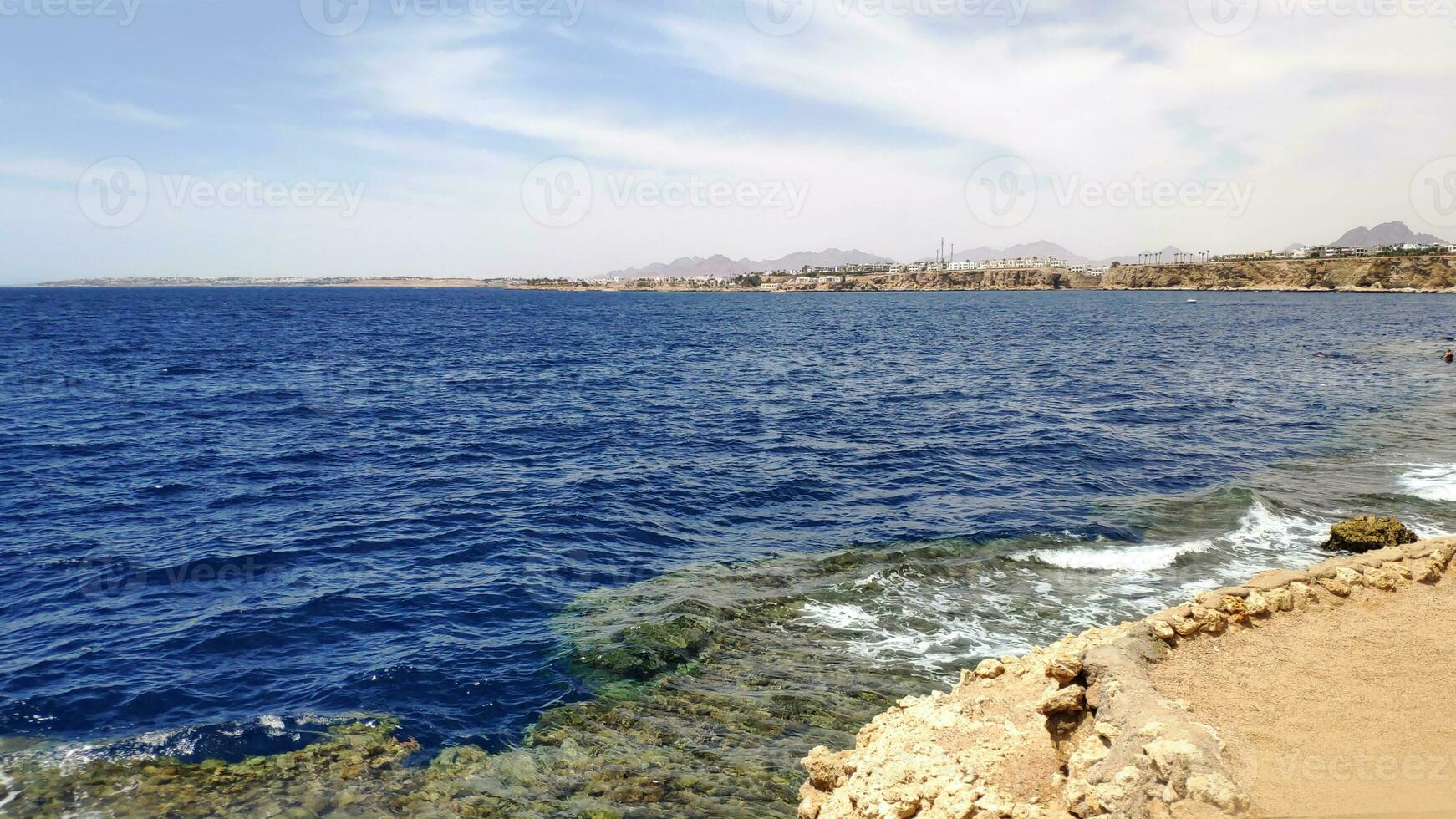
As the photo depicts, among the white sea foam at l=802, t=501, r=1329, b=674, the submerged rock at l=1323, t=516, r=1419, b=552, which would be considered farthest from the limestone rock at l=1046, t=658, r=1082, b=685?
the submerged rock at l=1323, t=516, r=1419, b=552

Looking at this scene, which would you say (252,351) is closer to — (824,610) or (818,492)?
(818,492)

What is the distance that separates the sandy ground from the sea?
5.25 meters

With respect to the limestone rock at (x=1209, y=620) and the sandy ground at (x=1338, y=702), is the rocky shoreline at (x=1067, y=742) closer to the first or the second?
the limestone rock at (x=1209, y=620)

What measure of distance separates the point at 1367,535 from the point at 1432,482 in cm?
1138

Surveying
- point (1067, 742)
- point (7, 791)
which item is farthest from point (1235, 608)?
point (7, 791)

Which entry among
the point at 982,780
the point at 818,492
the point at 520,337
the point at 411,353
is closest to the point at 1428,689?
the point at 982,780

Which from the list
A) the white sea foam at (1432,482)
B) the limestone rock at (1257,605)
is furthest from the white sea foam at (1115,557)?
the white sea foam at (1432,482)

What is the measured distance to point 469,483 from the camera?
30719mm

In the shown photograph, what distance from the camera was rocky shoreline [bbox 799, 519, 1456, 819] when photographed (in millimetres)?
7859

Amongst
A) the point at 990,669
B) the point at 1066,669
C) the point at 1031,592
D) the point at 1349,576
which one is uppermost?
the point at 1066,669

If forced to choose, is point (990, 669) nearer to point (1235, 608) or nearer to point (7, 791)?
point (1235, 608)

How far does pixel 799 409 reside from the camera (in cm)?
4641

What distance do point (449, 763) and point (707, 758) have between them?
14.8 ft

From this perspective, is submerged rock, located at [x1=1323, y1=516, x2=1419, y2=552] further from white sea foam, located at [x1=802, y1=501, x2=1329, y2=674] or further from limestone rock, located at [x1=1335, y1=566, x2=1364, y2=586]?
limestone rock, located at [x1=1335, y1=566, x2=1364, y2=586]
